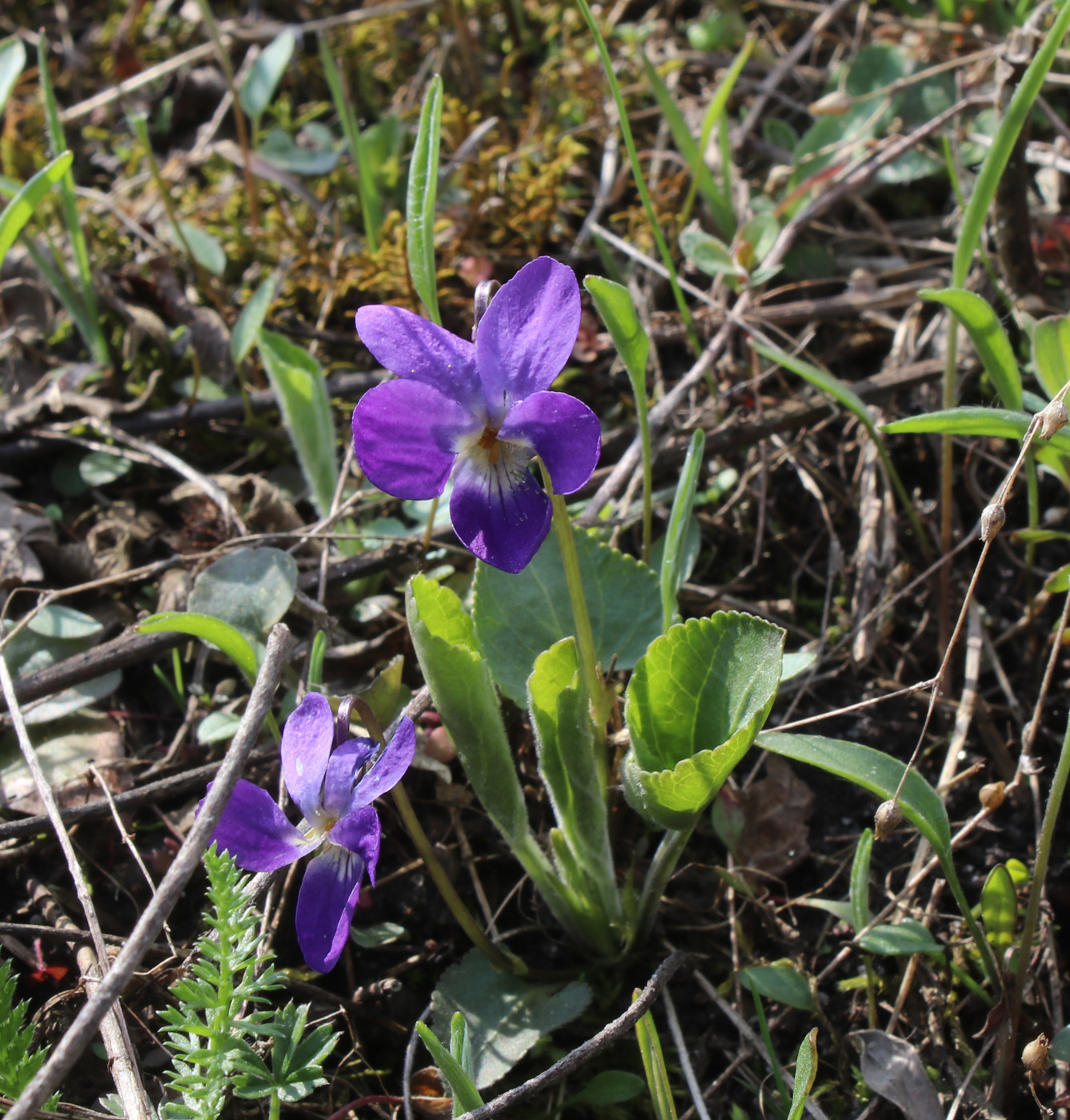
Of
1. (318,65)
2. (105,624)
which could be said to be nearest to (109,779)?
(105,624)

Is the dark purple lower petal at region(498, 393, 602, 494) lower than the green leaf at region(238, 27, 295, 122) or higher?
lower

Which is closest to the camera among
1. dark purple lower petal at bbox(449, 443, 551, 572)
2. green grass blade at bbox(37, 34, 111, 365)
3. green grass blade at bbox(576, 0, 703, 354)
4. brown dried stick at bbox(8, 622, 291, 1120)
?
brown dried stick at bbox(8, 622, 291, 1120)

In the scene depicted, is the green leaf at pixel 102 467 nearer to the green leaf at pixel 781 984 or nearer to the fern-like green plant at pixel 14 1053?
the fern-like green plant at pixel 14 1053

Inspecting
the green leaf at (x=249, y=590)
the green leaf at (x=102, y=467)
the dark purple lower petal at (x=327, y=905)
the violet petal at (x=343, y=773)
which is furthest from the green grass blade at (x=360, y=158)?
the dark purple lower petal at (x=327, y=905)

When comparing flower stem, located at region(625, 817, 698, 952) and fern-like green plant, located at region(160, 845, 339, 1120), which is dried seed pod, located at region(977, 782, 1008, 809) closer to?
flower stem, located at region(625, 817, 698, 952)

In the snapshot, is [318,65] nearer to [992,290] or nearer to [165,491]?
[165,491]

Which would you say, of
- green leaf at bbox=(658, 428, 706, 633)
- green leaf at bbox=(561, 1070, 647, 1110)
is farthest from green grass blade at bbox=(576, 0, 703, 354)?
green leaf at bbox=(561, 1070, 647, 1110)
